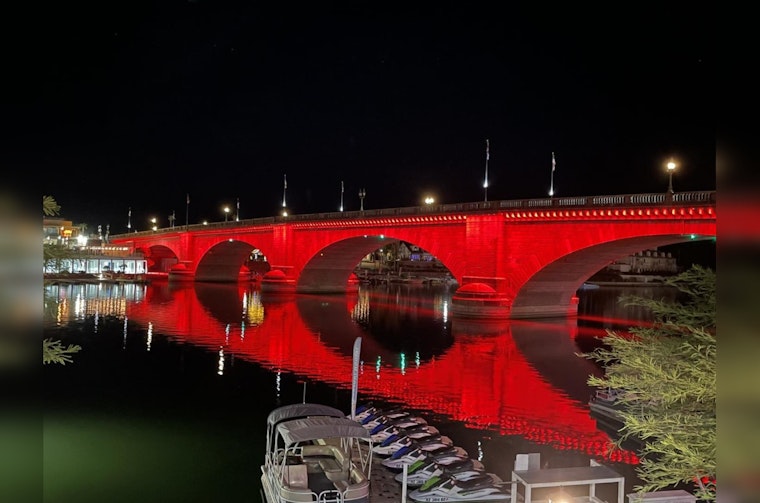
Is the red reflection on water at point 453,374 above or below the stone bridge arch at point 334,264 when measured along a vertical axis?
below

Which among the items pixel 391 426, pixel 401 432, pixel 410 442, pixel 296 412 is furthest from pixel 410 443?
pixel 296 412

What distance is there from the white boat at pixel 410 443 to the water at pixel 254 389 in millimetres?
1315

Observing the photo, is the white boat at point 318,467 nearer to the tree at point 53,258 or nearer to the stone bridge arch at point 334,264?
the tree at point 53,258

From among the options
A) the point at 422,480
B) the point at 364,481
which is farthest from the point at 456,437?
the point at 364,481

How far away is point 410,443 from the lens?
16203 mm

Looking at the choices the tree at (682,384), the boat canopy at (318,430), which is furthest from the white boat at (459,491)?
the tree at (682,384)

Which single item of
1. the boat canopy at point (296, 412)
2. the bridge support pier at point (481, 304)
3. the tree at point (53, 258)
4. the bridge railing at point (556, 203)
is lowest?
the boat canopy at point (296, 412)

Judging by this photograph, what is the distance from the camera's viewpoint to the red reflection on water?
65.5ft

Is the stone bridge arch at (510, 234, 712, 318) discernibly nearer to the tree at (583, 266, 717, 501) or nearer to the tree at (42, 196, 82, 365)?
the tree at (583, 266, 717, 501)

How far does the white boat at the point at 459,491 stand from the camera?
43.8 ft

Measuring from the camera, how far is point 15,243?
323cm

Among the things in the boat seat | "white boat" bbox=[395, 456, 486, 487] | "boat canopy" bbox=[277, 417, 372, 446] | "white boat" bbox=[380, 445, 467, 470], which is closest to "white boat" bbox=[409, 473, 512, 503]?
"white boat" bbox=[395, 456, 486, 487]

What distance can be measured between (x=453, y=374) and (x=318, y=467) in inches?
579

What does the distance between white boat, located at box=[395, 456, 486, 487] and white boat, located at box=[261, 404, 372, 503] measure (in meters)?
1.08
